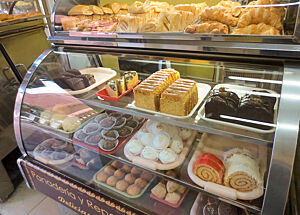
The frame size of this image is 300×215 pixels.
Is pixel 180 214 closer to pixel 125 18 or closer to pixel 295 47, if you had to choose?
pixel 295 47

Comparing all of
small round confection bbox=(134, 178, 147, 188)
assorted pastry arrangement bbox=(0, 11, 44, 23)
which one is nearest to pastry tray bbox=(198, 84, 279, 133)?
small round confection bbox=(134, 178, 147, 188)

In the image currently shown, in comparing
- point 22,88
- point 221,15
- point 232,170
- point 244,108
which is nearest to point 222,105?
point 244,108

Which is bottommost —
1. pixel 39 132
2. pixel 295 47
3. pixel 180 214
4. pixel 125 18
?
pixel 180 214

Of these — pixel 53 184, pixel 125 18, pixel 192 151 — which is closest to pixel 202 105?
pixel 192 151

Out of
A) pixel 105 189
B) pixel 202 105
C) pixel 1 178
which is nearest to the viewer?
pixel 202 105

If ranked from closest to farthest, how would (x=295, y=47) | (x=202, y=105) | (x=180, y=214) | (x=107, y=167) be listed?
(x=295, y=47), (x=202, y=105), (x=180, y=214), (x=107, y=167)

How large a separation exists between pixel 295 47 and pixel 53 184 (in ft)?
6.70

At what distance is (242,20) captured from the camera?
3.75ft

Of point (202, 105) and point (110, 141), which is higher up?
point (202, 105)

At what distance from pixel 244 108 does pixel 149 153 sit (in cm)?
76

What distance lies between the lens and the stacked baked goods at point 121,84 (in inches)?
64.7

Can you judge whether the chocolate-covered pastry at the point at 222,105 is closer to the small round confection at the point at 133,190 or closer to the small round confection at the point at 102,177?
the small round confection at the point at 133,190

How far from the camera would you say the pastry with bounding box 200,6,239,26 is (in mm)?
1189

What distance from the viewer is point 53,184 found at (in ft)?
6.22
